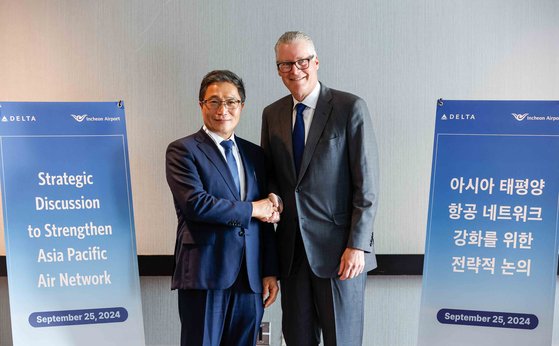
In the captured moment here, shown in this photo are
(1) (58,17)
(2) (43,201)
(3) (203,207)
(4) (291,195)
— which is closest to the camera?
(3) (203,207)

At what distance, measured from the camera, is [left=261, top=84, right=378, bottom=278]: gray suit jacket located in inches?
82.7

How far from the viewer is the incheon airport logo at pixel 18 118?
231 cm

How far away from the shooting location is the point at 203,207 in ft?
6.50

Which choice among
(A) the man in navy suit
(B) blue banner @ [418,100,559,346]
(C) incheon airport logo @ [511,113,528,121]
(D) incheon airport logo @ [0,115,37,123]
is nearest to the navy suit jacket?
(A) the man in navy suit

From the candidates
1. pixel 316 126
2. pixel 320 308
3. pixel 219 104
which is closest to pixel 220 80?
pixel 219 104

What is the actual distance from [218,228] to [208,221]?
0.24ft

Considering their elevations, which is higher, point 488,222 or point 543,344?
point 488,222

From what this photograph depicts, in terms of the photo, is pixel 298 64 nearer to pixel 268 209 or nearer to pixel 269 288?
pixel 268 209

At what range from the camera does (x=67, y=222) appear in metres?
2.35

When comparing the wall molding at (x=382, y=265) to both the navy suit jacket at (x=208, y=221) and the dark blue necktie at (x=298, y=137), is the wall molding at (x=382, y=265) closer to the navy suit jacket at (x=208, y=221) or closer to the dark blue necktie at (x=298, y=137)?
the navy suit jacket at (x=208, y=221)

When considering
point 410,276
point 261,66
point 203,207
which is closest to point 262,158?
point 203,207

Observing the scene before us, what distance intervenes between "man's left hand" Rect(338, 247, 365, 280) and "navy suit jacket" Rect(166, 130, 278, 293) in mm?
327

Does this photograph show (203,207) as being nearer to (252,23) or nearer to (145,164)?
(145,164)

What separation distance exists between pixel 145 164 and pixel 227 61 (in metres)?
0.68
